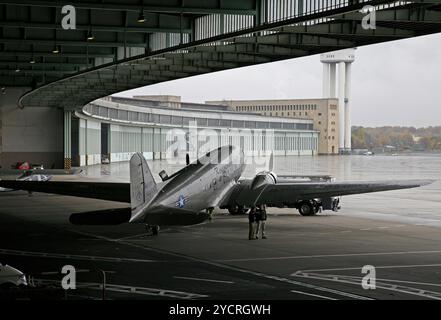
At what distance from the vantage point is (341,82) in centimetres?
17088

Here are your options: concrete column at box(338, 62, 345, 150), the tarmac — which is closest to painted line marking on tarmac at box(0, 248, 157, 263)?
the tarmac

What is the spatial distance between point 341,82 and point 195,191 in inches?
5527

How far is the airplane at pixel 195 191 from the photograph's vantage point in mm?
30453

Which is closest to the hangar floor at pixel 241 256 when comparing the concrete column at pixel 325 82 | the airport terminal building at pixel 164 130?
the airport terminal building at pixel 164 130

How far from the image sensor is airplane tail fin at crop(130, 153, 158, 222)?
30.6 metres

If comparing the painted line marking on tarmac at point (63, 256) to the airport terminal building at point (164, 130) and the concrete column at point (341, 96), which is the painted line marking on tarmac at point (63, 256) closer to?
the airport terminal building at point (164, 130)

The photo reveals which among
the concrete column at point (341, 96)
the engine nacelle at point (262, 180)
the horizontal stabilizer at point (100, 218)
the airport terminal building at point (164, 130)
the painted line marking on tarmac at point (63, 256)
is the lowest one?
the painted line marking on tarmac at point (63, 256)

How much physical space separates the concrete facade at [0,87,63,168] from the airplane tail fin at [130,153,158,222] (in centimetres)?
7131

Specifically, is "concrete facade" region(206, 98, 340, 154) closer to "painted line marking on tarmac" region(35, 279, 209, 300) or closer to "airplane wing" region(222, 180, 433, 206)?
"airplane wing" region(222, 180, 433, 206)

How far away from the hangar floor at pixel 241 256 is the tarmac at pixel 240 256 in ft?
0.11

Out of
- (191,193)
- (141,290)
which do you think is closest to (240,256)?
(141,290)

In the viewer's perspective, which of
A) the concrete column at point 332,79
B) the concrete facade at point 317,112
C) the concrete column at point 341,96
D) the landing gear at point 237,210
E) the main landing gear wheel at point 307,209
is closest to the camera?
the main landing gear wheel at point 307,209

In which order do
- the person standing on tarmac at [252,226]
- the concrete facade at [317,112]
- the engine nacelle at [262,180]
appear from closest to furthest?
1. the person standing on tarmac at [252,226]
2. the engine nacelle at [262,180]
3. the concrete facade at [317,112]

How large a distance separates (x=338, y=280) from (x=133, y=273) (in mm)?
6319
